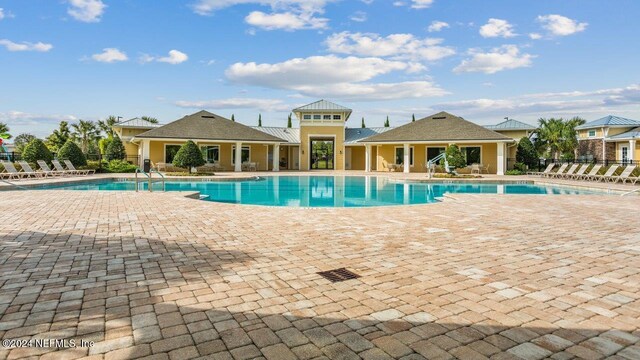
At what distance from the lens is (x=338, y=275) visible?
4.34 metres

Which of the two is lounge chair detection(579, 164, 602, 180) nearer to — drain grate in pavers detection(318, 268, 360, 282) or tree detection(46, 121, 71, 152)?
drain grate in pavers detection(318, 268, 360, 282)

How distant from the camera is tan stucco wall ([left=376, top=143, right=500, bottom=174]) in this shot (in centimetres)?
2869

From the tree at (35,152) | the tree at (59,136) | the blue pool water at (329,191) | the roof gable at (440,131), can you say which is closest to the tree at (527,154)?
the roof gable at (440,131)

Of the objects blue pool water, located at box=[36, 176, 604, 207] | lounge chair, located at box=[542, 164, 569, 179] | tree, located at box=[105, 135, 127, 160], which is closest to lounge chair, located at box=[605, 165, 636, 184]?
blue pool water, located at box=[36, 176, 604, 207]

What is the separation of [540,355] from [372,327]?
115cm

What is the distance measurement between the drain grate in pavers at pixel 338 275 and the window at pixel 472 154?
2684cm

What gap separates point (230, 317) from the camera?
3145mm

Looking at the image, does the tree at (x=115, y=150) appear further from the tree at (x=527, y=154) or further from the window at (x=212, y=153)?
the tree at (x=527, y=154)

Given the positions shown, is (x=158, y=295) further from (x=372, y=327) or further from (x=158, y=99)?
(x=158, y=99)

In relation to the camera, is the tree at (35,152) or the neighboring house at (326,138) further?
the neighboring house at (326,138)

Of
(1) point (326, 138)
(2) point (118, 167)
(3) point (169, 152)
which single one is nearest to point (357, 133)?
(1) point (326, 138)

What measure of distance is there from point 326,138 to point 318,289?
105 feet

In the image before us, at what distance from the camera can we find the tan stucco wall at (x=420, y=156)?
28688 mm

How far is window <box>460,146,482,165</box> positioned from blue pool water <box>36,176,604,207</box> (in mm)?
8277
